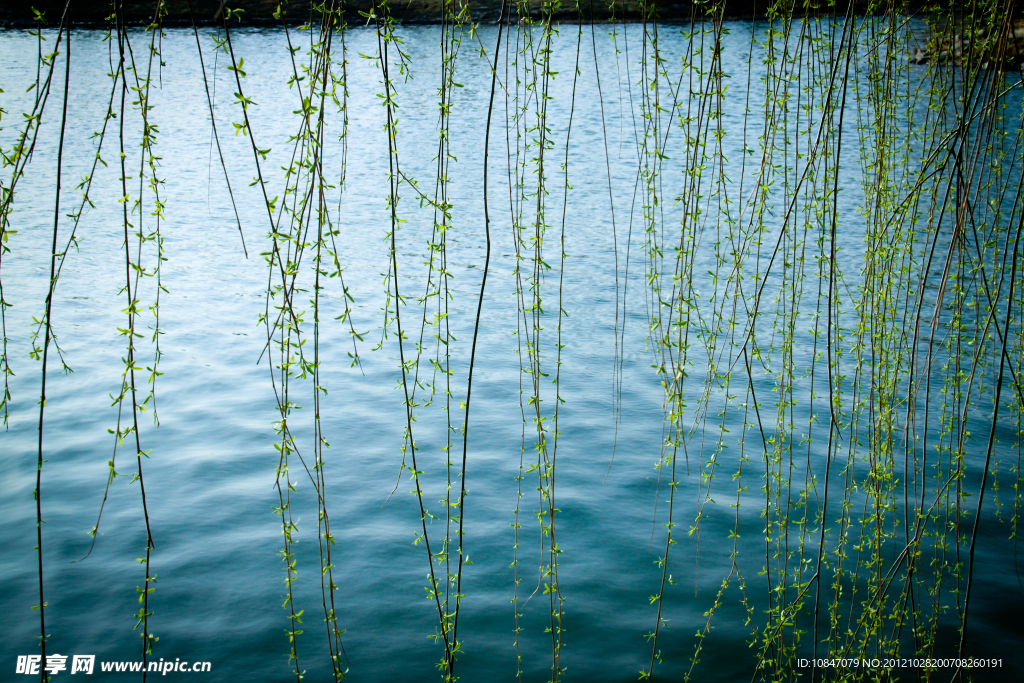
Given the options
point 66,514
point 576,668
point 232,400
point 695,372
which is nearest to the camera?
point 576,668

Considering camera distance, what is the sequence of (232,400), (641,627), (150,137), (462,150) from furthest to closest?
(462,150), (232,400), (641,627), (150,137)

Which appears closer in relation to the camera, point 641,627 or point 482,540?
point 641,627

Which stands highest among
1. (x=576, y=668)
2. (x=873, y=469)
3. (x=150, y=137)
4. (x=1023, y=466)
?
(x=150, y=137)

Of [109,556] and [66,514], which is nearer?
[109,556]

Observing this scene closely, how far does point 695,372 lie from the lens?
176 inches

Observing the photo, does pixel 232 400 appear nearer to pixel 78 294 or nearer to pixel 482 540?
pixel 482 540

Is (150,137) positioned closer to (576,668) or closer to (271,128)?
(576,668)

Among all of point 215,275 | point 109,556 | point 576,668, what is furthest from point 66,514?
point 215,275

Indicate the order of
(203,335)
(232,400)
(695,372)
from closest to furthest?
1. (232,400)
2. (695,372)
3. (203,335)

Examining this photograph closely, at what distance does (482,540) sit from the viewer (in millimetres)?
3105

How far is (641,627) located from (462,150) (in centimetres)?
854

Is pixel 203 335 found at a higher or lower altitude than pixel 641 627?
higher

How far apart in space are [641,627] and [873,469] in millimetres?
1182

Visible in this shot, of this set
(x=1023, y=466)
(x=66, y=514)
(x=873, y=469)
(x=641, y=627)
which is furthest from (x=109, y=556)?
(x=1023, y=466)
